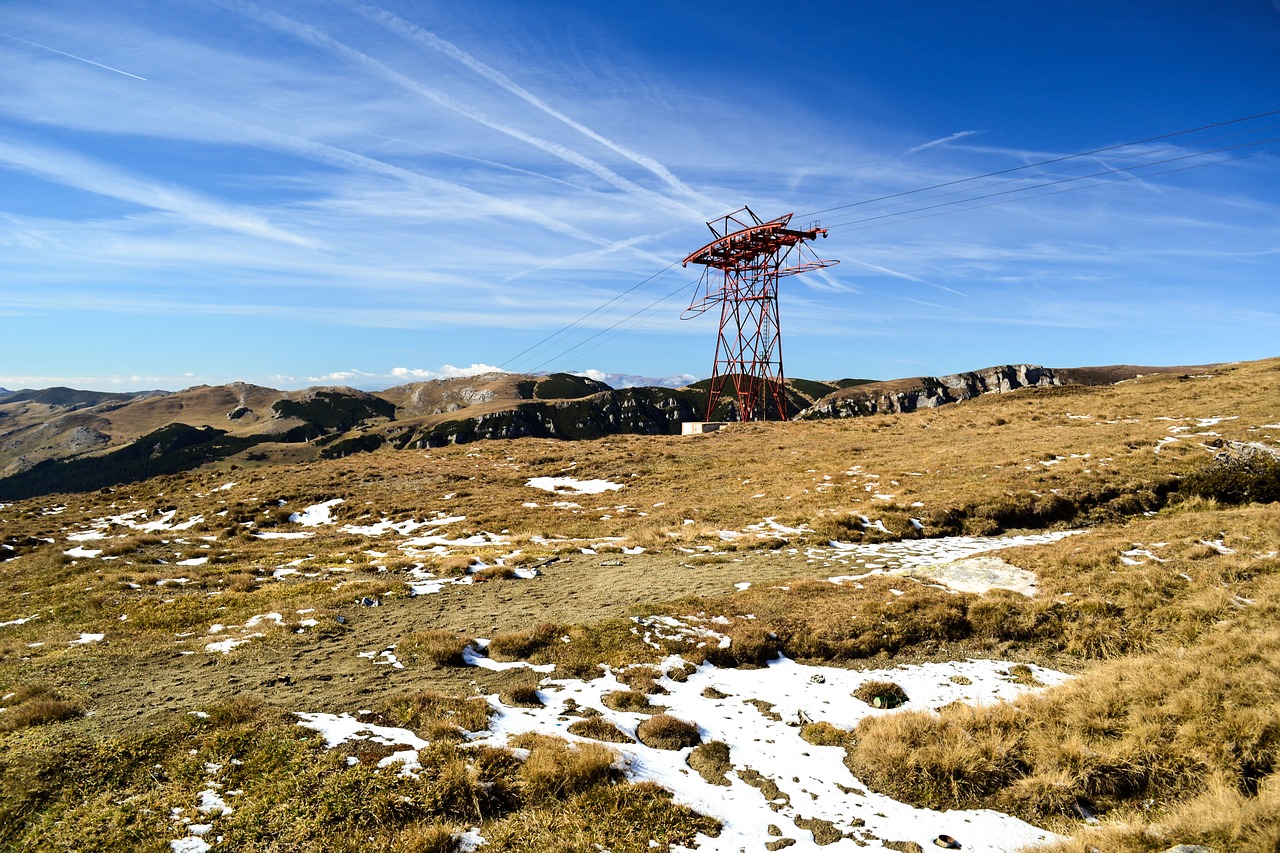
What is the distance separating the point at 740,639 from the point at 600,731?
461cm

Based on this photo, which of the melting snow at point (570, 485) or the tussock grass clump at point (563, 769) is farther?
the melting snow at point (570, 485)

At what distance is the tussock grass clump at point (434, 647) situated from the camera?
1202cm

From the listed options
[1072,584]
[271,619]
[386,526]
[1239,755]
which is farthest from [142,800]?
[386,526]

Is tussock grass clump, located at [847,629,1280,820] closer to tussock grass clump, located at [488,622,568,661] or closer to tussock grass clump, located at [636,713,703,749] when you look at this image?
tussock grass clump, located at [636,713,703,749]

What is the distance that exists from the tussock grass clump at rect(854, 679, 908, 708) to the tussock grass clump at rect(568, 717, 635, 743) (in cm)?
464

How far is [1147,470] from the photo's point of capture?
78.6ft

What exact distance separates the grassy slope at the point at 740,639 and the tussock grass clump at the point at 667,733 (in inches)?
62.9

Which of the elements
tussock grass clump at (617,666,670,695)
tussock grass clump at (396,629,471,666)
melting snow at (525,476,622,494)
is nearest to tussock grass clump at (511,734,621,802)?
tussock grass clump at (617,666,670,695)

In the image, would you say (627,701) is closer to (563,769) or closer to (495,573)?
(563,769)

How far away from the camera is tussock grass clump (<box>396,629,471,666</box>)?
12.0 m

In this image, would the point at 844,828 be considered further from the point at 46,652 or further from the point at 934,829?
the point at 46,652

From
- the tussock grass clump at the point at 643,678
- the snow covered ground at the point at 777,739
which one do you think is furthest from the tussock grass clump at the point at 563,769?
the tussock grass clump at the point at 643,678

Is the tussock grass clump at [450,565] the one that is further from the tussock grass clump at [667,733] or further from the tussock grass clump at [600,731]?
the tussock grass clump at [667,733]

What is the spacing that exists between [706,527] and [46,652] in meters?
20.4
